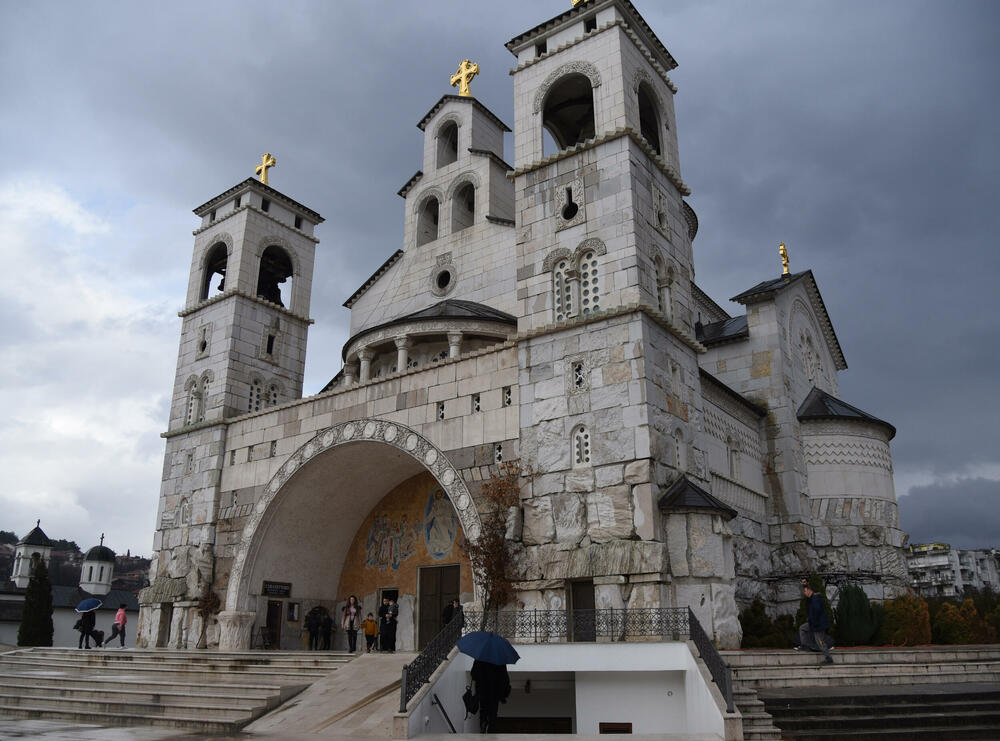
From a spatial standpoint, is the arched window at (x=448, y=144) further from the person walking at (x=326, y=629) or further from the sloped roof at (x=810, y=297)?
the person walking at (x=326, y=629)

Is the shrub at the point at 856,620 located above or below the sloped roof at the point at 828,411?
below

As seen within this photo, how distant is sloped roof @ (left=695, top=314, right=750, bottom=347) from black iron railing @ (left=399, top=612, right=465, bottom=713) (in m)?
Answer: 13.8

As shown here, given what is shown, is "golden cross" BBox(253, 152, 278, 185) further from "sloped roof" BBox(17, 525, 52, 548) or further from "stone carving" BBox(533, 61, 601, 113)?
"sloped roof" BBox(17, 525, 52, 548)

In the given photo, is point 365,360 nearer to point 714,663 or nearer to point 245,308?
point 245,308

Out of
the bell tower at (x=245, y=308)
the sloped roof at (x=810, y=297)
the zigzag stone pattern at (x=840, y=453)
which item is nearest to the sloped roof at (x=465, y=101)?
the bell tower at (x=245, y=308)

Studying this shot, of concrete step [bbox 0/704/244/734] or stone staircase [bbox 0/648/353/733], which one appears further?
stone staircase [bbox 0/648/353/733]

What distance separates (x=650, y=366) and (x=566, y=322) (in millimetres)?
2056

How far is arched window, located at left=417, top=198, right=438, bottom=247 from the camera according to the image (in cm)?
2588

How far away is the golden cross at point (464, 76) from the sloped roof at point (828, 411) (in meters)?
14.2

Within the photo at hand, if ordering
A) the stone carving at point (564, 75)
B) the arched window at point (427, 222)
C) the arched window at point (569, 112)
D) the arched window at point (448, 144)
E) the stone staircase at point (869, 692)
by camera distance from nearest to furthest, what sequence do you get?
1. the stone staircase at point (869, 692)
2. the stone carving at point (564, 75)
3. the arched window at point (569, 112)
4. the arched window at point (427, 222)
5. the arched window at point (448, 144)

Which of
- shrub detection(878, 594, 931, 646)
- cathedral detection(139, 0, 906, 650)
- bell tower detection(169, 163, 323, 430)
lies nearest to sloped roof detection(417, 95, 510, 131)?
cathedral detection(139, 0, 906, 650)

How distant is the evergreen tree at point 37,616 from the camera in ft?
98.3

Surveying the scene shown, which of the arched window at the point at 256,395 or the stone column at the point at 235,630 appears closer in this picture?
the stone column at the point at 235,630

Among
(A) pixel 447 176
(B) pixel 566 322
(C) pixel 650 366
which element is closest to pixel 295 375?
(A) pixel 447 176
